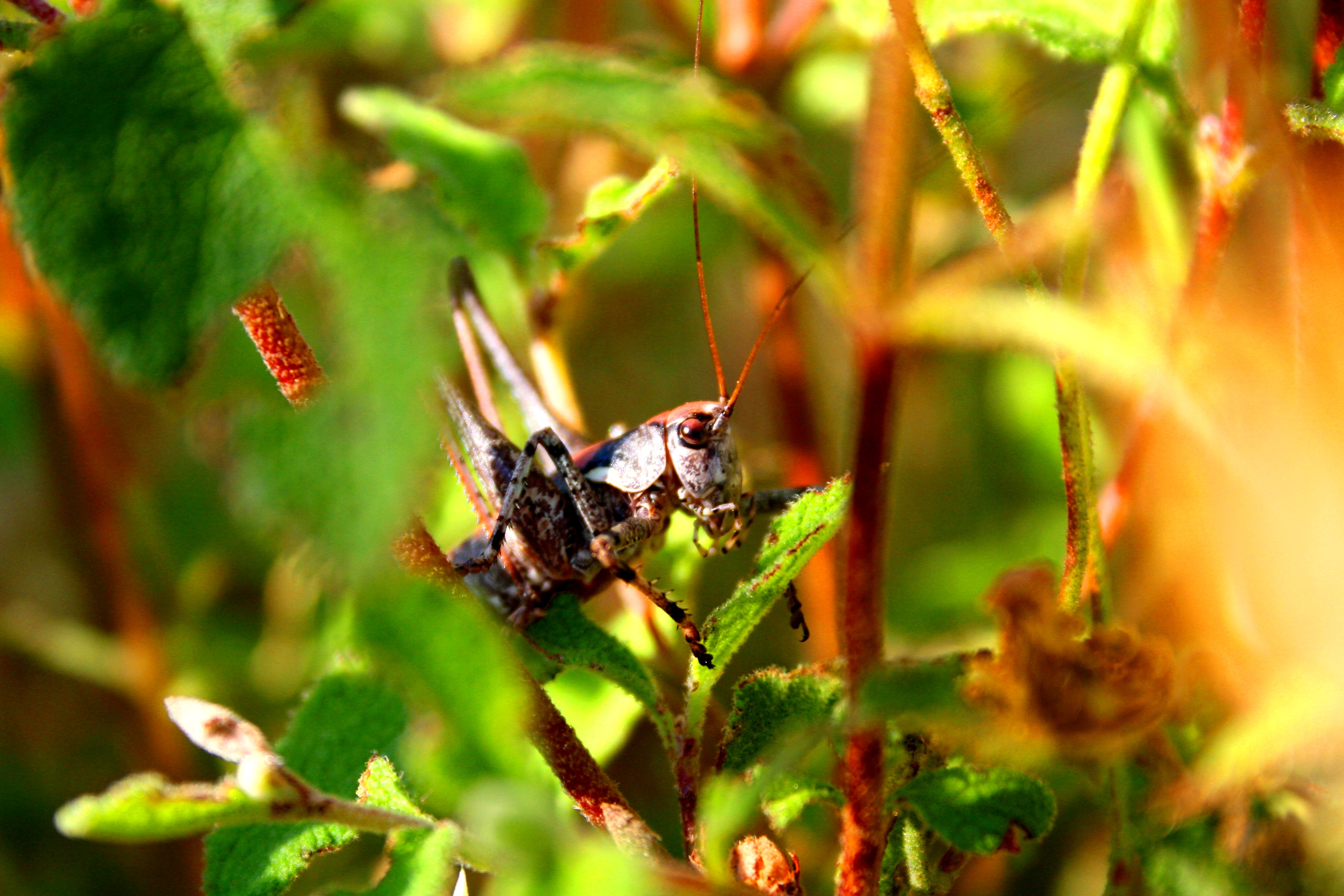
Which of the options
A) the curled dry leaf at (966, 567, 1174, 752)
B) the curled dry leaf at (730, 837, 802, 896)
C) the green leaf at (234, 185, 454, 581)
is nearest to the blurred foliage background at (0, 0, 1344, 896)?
the green leaf at (234, 185, 454, 581)

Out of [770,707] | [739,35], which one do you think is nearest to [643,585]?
[770,707]

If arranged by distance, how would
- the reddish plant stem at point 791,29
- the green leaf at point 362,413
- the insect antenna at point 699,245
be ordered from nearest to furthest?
the green leaf at point 362,413
the insect antenna at point 699,245
the reddish plant stem at point 791,29

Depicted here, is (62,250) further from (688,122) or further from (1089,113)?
(1089,113)

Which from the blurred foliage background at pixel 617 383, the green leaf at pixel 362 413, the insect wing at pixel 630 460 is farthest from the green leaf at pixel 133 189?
the insect wing at pixel 630 460

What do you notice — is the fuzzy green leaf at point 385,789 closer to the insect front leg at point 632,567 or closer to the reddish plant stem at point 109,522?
the insect front leg at point 632,567

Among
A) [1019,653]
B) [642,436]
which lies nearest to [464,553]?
[642,436]

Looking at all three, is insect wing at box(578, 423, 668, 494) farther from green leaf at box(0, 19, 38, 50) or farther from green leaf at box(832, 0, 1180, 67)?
green leaf at box(0, 19, 38, 50)
